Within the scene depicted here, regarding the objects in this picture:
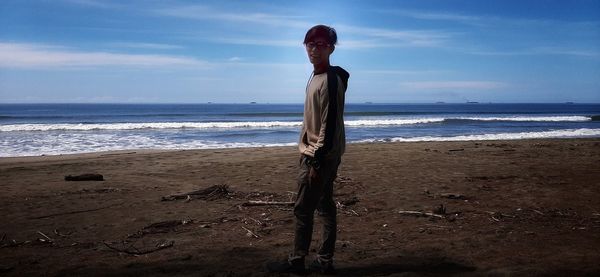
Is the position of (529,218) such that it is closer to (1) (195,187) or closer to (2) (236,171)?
(1) (195,187)

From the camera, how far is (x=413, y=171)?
329 inches

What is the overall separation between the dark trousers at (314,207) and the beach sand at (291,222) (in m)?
0.31

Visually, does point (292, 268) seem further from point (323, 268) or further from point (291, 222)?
point (291, 222)

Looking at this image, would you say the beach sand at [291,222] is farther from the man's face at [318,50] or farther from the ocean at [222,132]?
the ocean at [222,132]

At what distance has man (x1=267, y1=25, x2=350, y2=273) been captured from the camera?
10.2ft

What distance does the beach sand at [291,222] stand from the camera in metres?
3.69

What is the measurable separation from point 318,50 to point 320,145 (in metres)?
0.72

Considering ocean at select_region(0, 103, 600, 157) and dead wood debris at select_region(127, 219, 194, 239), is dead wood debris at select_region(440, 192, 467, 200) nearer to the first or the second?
dead wood debris at select_region(127, 219, 194, 239)

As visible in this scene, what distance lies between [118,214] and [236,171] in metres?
3.58

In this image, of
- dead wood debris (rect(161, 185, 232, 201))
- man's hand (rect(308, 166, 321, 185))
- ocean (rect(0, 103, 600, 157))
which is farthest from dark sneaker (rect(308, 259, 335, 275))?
ocean (rect(0, 103, 600, 157))

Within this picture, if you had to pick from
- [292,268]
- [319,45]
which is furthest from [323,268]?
[319,45]

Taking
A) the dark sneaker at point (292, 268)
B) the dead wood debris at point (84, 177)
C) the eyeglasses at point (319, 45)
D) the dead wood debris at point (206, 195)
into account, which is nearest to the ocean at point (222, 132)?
A: the dead wood debris at point (84, 177)

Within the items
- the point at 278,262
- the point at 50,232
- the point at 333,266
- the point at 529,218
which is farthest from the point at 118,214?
the point at 529,218

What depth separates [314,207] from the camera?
11.2 feet
